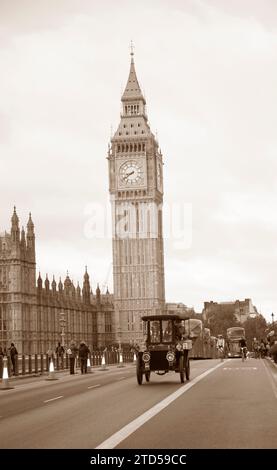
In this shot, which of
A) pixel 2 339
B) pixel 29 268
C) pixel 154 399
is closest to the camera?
pixel 154 399

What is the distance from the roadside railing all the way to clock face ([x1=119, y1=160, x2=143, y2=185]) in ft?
247

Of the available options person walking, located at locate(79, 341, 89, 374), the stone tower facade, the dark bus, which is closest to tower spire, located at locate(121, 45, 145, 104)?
the stone tower facade

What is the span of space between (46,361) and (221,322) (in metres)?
130

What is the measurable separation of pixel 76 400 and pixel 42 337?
8119 cm

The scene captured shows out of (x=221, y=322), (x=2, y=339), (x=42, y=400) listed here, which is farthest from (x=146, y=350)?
(x=221, y=322)

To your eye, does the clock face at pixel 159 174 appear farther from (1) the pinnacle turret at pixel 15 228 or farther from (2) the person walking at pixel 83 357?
(2) the person walking at pixel 83 357

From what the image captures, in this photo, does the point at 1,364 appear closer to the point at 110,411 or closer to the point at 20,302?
the point at 110,411

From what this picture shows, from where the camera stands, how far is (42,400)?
2423 cm

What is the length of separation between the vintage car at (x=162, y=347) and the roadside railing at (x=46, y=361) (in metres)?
14.3

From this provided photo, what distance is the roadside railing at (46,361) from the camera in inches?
1742

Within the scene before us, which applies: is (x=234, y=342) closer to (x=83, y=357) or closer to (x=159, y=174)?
(x=83, y=357)

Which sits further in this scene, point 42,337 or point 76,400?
point 42,337

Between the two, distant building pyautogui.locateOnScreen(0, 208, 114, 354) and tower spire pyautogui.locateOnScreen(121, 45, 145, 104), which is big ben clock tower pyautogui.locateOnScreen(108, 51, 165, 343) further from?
distant building pyautogui.locateOnScreen(0, 208, 114, 354)
